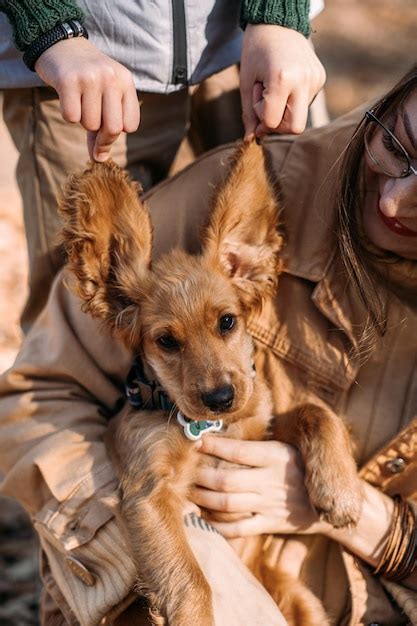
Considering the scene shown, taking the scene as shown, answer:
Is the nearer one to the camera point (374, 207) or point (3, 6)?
point (3, 6)

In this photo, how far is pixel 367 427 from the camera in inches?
108

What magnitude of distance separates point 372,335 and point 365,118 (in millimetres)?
691

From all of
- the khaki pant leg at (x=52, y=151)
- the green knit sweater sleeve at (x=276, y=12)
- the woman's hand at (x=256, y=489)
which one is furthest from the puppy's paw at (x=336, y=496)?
the green knit sweater sleeve at (x=276, y=12)

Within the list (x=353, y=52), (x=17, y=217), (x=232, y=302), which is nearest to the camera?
(x=232, y=302)

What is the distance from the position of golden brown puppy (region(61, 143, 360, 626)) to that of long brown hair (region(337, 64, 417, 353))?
0.23 metres

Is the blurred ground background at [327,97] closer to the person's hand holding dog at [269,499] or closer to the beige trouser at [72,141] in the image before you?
the beige trouser at [72,141]

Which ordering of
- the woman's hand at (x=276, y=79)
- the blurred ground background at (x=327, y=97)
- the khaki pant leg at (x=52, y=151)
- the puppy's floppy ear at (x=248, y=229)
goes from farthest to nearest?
the blurred ground background at (x=327, y=97), the khaki pant leg at (x=52, y=151), the puppy's floppy ear at (x=248, y=229), the woman's hand at (x=276, y=79)

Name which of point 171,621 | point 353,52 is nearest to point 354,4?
point 353,52

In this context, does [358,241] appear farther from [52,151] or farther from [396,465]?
[52,151]

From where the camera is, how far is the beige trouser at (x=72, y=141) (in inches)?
113

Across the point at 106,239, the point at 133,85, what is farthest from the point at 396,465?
the point at 133,85

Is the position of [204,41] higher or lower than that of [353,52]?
higher

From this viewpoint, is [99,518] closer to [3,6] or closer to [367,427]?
[367,427]

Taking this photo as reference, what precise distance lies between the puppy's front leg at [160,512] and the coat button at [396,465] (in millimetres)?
660
